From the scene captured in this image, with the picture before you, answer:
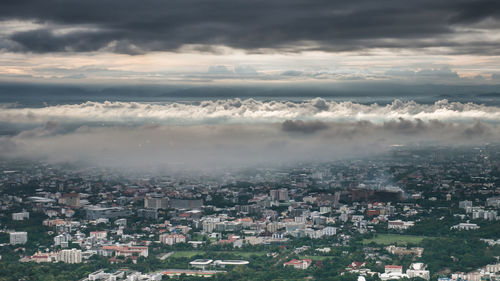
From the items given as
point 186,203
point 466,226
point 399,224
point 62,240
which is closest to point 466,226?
point 466,226

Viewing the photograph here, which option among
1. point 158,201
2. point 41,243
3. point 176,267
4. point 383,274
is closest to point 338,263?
point 383,274

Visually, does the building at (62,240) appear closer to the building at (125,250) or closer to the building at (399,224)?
the building at (125,250)

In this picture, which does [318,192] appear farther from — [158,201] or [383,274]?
[383,274]

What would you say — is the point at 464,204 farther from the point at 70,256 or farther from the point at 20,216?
the point at 20,216

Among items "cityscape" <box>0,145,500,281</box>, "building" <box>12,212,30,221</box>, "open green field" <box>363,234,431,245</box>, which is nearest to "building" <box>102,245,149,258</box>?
"cityscape" <box>0,145,500,281</box>

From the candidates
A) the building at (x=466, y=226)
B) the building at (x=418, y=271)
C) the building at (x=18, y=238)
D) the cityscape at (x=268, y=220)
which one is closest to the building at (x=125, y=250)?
the cityscape at (x=268, y=220)
